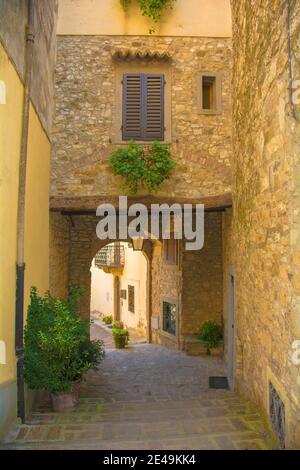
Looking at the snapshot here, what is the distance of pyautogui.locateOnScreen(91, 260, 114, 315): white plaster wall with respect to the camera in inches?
928

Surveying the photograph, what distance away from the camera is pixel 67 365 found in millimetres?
4953

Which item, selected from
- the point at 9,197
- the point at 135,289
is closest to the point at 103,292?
the point at 135,289

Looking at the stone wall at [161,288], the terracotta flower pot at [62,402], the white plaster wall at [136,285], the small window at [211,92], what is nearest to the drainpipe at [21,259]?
the terracotta flower pot at [62,402]

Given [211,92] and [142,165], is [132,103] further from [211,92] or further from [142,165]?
[211,92]

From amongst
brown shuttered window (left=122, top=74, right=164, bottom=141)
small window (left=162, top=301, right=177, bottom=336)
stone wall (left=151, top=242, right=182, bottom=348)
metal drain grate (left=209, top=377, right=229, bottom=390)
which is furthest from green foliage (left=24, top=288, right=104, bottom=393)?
small window (left=162, top=301, right=177, bottom=336)

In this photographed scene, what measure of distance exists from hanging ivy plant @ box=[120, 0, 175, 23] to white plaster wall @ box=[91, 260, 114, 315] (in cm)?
1660

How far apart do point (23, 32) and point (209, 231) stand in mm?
7235

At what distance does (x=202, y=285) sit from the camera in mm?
11281

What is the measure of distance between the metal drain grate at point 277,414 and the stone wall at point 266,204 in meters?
0.11

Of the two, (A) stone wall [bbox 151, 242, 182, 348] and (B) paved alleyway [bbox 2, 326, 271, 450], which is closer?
(B) paved alleyway [bbox 2, 326, 271, 450]

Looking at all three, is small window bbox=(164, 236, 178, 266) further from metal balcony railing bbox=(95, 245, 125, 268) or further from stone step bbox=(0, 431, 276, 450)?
stone step bbox=(0, 431, 276, 450)

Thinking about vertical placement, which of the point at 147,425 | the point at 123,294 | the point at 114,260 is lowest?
the point at 147,425

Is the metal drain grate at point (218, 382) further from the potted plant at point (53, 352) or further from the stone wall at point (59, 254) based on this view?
the stone wall at point (59, 254)

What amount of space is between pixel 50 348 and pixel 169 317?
29.4 ft
